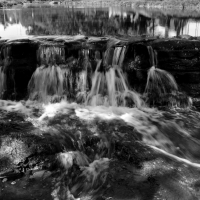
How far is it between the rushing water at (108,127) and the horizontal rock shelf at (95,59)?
5cm

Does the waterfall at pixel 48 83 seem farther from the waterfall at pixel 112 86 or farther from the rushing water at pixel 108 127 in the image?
the waterfall at pixel 112 86

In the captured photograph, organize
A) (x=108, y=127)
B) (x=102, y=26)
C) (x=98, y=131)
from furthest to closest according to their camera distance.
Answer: (x=102, y=26)
(x=108, y=127)
(x=98, y=131)

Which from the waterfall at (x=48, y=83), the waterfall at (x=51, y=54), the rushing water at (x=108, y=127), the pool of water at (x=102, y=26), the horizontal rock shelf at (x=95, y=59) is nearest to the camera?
the rushing water at (x=108, y=127)

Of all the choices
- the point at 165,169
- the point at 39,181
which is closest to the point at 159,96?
the point at 165,169

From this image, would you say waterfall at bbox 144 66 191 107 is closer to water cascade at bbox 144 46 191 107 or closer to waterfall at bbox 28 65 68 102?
water cascade at bbox 144 46 191 107

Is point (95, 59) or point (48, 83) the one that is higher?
point (95, 59)

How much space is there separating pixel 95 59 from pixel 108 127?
3396 mm

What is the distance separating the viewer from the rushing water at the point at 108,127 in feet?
14.5

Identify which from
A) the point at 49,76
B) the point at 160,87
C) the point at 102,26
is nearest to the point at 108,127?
the point at 160,87

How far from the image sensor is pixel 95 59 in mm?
9109

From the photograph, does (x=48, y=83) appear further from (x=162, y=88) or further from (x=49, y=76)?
(x=162, y=88)

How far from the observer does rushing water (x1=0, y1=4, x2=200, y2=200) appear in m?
4.42

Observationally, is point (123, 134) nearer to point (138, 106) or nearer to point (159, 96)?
point (138, 106)

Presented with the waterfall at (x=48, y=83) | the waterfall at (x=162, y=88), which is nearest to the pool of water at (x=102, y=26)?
the waterfall at (x=162, y=88)
